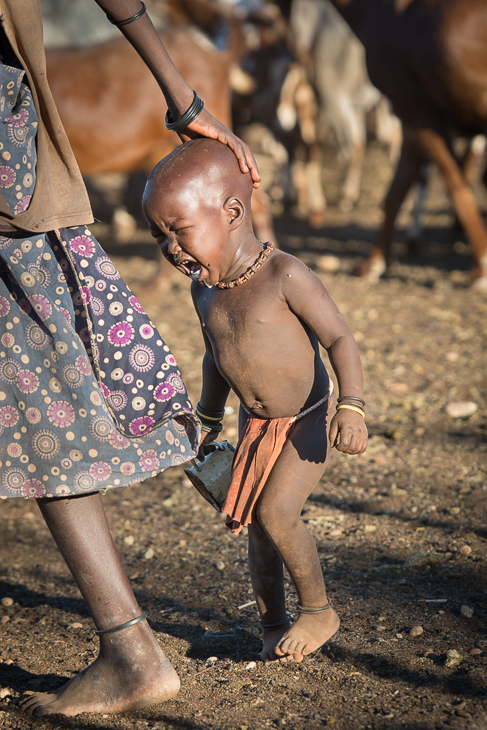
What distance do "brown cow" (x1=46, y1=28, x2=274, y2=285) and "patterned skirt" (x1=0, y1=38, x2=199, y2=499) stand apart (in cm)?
391

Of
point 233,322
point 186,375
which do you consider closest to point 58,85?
point 186,375

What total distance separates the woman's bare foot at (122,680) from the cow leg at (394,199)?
4411 mm

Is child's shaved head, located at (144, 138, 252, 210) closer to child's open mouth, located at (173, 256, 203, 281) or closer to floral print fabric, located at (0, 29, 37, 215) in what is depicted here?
child's open mouth, located at (173, 256, 203, 281)

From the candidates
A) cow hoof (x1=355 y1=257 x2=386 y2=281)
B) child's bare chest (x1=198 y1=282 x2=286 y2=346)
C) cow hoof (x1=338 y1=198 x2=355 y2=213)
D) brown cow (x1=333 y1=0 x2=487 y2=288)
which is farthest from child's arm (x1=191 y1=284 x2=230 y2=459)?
cow hoof (x1=338 y1=198 x2=355 y2=213)

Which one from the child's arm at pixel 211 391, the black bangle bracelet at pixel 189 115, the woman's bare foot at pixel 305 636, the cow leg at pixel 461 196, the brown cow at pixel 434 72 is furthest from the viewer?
the cow leg at pixel 461 196

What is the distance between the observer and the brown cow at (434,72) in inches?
182

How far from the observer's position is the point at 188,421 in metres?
1.67

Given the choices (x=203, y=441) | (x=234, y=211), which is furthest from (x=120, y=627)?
(x=234, y=211)

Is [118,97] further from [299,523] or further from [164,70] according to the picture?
[299,523]

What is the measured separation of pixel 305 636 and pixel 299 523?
0.92ft

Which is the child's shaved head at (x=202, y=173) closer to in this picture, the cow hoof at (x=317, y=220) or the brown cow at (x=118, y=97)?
the brown cow at (x=118, y=97)

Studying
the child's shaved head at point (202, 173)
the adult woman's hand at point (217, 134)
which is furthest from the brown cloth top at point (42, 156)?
the adult woman's hand at point (217, 134)

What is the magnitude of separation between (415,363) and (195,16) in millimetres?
5051

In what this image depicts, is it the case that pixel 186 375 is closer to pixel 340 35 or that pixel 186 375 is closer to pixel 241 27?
pixel 241 27
